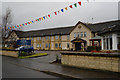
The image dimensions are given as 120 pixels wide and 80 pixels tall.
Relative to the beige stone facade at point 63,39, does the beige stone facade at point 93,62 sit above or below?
below

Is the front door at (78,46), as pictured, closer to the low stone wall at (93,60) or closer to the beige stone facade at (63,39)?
the beige stone facade at (63,39)

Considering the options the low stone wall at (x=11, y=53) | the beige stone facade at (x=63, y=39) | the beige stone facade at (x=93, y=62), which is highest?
the beige stone facade at (x=63, y=39)

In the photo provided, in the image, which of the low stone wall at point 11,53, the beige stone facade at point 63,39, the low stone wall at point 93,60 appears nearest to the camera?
the low stone wall at point 93,60

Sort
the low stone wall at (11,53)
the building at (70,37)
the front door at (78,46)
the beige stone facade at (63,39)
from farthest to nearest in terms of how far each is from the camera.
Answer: the front door at (78,46), the beige stone facade at (63,39), the building at (70,37), the low stone wall at (11,53)

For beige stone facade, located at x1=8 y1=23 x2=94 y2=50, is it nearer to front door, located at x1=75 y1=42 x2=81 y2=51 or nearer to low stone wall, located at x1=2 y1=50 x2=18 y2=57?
front door, located at x1=75 y1=42 x2=81 y2=51

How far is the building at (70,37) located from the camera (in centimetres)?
3362

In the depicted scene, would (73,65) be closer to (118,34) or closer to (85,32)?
(118,34)

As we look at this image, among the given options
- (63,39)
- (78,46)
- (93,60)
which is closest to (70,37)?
(63,39)

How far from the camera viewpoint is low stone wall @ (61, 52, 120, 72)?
8.34 metres

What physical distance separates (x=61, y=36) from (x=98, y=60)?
31847 mm

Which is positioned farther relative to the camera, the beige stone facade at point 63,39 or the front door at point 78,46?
the front door at point 78,46

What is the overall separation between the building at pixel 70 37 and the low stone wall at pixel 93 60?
16.8 meters

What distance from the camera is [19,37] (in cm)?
5350

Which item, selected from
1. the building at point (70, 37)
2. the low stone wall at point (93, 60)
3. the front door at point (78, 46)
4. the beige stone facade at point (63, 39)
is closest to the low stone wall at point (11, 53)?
the building at point (70, 37)
